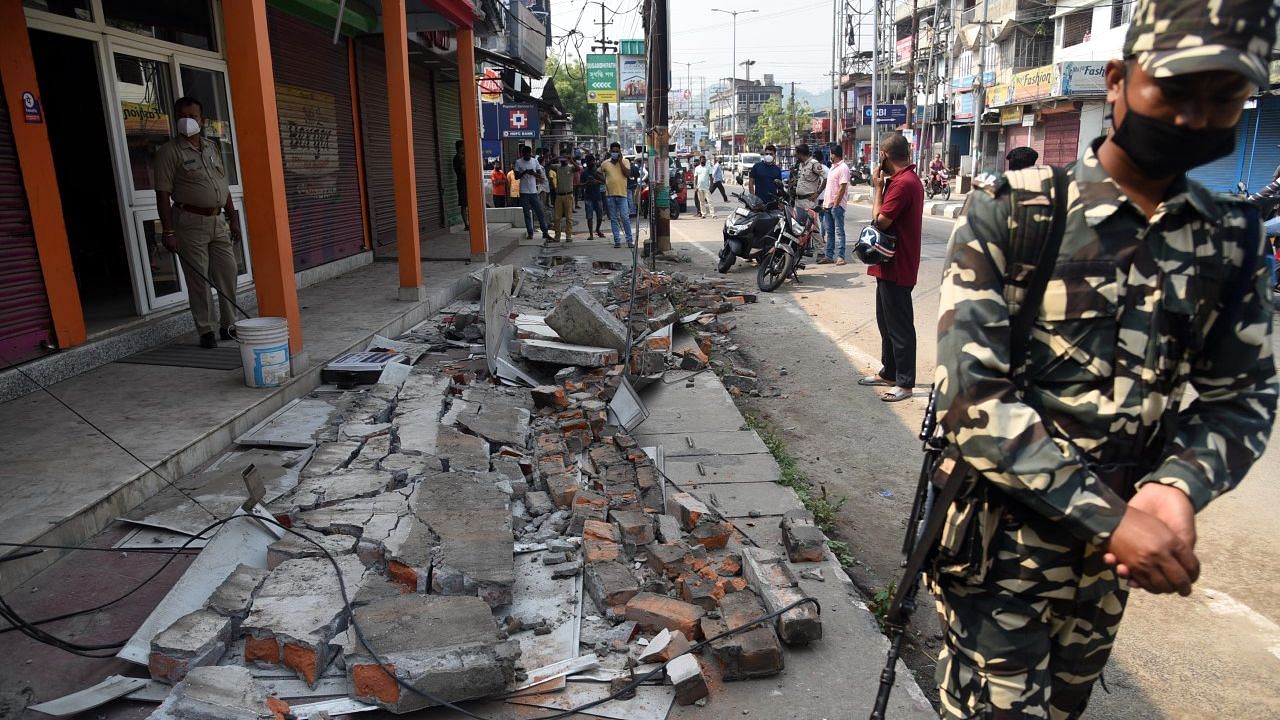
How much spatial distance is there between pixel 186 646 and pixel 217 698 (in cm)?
35

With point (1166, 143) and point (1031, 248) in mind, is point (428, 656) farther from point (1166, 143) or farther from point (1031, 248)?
point (1166, 143)

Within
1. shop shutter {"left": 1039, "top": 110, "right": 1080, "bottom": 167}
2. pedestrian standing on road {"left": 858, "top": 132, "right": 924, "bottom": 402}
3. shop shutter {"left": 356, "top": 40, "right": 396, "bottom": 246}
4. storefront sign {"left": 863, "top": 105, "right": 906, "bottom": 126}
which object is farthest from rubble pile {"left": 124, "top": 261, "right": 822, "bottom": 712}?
storefront sign {"left": 863, "top": 105, "right": 906, "bottom": 126}

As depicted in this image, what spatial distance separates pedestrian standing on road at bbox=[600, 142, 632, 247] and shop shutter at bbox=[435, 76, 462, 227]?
133 inches

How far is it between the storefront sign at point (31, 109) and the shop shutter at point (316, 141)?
3355 mm

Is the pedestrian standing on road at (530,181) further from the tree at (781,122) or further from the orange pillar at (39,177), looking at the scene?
the tree at (781,122)

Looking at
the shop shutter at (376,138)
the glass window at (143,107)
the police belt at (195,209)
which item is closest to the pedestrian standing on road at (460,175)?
the shop shutter at (376,138)

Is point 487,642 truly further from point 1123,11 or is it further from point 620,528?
point 1123,11

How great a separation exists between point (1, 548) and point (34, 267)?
3.18m

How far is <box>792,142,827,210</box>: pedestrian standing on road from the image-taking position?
13.0m

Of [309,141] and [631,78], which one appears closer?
[309,141]

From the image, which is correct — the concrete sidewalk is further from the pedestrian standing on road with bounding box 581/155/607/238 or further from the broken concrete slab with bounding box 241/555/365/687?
the pedestrian standing on road with bounding box 581/155/607/238

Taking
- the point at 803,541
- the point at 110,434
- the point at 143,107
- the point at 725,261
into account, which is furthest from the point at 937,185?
the point at 110,434

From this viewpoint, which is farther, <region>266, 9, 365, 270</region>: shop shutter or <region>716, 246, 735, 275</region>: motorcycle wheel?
<region>716, 246, 735, 275</region>: motorcycle wheel

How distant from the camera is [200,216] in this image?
6238mm
